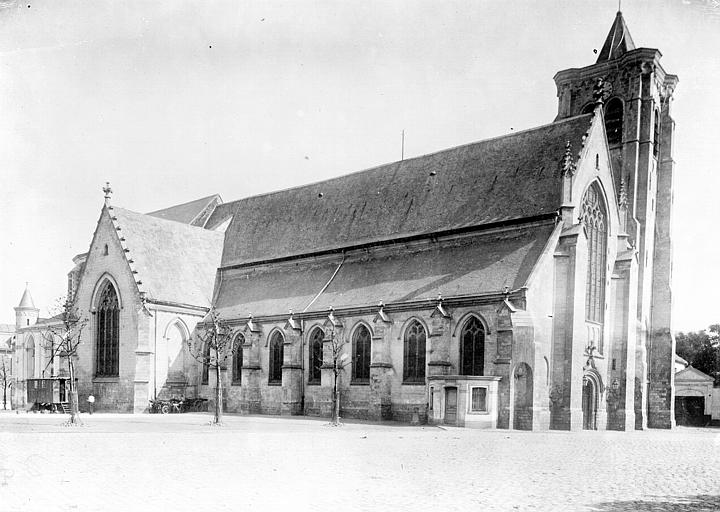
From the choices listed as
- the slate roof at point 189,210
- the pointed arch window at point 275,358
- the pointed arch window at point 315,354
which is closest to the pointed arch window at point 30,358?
the slate roof at point 189,210

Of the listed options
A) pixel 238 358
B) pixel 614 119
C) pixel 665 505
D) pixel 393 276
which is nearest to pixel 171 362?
pixel 238 358

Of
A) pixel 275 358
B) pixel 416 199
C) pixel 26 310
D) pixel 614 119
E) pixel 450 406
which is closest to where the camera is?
pixel 450 406

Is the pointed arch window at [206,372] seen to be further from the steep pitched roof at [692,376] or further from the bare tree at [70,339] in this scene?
the steep pitched roof at [692,376]

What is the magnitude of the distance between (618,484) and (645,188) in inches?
1310

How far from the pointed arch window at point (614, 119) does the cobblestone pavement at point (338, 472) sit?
25.8m

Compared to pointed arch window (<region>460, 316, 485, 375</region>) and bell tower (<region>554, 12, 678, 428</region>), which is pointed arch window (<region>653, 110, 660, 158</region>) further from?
pointed arch window (<region>460, 316, 485, 375</region>)

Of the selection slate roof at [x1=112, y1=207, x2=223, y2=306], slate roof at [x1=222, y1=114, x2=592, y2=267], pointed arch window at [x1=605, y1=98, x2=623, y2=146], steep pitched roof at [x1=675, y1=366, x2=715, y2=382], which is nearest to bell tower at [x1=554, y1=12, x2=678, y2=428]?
pointed arch window at [x1=605, y1=98, x2=623, y2=146]

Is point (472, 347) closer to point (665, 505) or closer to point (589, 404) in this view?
point (589, 404)

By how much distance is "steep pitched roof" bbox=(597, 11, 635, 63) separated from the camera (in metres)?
→ 48.6

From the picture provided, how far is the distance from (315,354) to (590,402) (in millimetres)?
14890

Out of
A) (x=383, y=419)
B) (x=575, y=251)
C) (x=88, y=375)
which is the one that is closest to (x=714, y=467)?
(x=575, y=251)

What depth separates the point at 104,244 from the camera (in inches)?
1788

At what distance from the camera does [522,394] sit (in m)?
31.6

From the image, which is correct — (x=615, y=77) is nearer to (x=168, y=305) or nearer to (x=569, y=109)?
(x=569, y=109)
